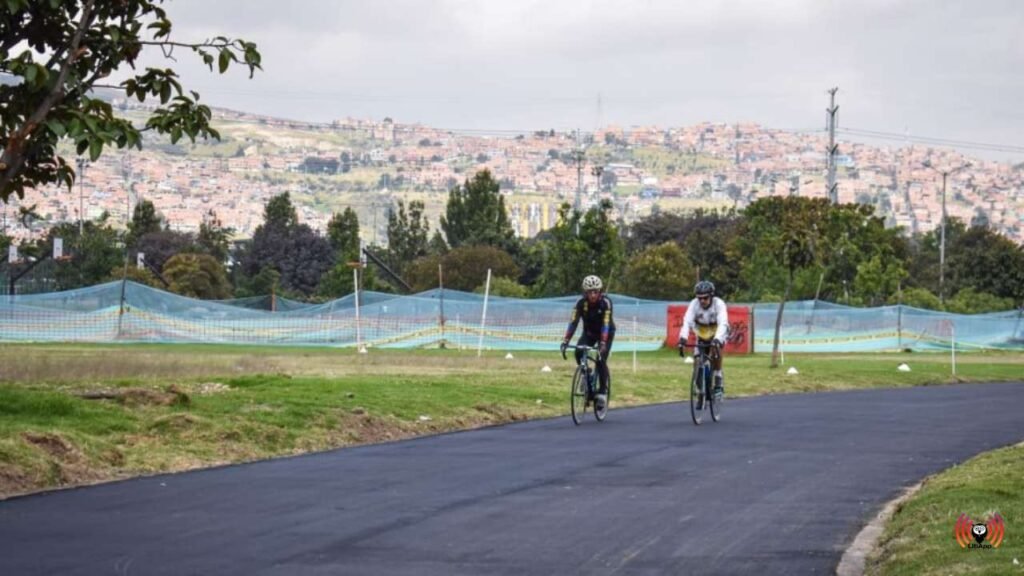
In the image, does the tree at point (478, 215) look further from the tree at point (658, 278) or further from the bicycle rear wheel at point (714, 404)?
the bicycle rear wheel at point (714, 404)

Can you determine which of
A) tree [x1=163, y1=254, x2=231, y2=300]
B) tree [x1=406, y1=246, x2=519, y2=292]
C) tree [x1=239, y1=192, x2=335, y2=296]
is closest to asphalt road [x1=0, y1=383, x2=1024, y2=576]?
tree [x1=163, y1=254, x2=231, y2=300]

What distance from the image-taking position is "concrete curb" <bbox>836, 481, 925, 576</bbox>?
34.5ft

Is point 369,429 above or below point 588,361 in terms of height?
below

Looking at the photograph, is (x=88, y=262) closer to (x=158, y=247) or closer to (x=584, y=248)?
(x=158, y=247)

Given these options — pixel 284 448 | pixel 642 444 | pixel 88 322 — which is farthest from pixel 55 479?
pixel 88 322

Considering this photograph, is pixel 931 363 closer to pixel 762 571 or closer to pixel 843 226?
pixel 762 571

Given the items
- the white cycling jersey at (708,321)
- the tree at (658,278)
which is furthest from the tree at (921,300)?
the white cycling jersey at (708,321)

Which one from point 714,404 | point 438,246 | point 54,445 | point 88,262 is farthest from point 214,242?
point 54,445

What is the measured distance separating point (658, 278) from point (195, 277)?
1021 inches

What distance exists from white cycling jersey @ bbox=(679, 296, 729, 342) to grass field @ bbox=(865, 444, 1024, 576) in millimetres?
6481

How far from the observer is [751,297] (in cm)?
8494

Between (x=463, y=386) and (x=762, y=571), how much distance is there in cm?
1627

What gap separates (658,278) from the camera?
90562 millimetres

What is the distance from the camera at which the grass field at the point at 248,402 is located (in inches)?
628
